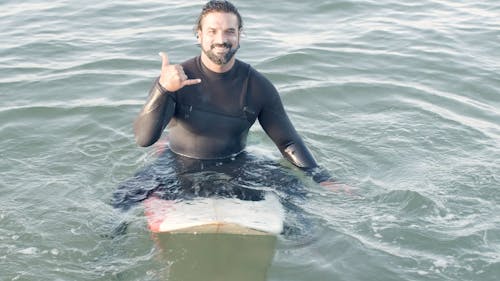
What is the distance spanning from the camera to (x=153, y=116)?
562cm

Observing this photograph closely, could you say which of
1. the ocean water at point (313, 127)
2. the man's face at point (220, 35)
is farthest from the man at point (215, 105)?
the ocean water at point (313, 127)

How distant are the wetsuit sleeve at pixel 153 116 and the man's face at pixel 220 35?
50 cm

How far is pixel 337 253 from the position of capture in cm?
564

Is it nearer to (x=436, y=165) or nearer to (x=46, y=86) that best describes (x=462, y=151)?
(x=436, y=165)

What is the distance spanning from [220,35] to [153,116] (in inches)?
32.8

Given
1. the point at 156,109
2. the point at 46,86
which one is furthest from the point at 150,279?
the point at 46,86

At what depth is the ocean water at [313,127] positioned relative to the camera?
5.59 m

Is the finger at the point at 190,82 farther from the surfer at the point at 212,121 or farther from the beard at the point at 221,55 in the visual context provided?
the beard at the point at 221,55

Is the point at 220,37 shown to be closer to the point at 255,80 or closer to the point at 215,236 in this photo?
the point at 255,80

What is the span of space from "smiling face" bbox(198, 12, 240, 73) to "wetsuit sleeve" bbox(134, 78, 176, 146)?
49 centimetres

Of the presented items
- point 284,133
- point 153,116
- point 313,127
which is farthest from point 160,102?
point 313,127

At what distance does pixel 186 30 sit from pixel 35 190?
5.65 m

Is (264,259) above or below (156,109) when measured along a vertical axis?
below

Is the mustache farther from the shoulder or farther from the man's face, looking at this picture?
the shoulder
